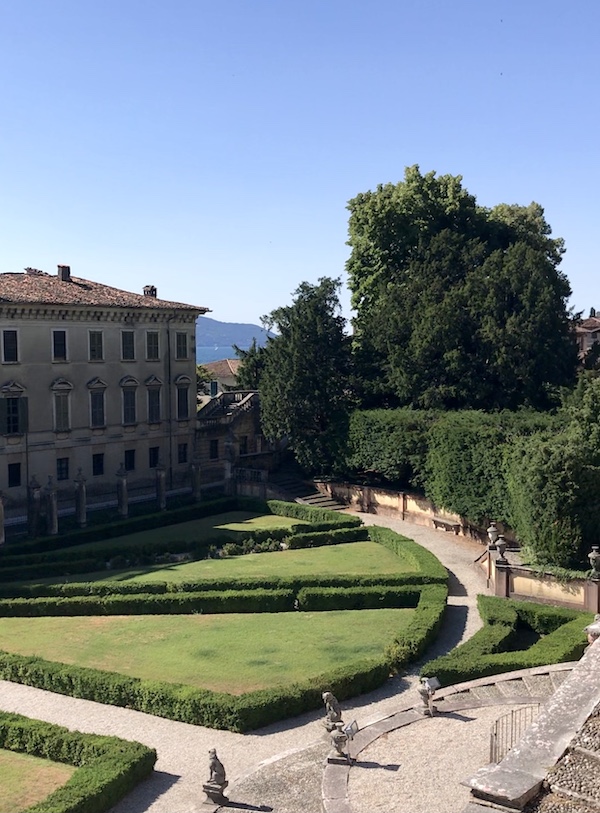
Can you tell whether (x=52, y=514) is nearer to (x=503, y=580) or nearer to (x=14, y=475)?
(x=14, y=475)

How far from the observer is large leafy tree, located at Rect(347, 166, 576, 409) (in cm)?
5028

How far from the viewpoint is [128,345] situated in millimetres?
55594

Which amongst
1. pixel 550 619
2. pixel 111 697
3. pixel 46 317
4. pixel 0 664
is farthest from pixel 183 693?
pixel 46 317

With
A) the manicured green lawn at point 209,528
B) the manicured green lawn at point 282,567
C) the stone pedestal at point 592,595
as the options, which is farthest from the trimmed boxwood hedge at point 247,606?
the stone pedestal at point 592,595

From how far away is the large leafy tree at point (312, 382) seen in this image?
56.9m

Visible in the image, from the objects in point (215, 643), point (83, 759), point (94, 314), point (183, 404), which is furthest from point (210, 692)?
point (183, 404)

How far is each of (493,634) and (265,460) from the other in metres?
35.2

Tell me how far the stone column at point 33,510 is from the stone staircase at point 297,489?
1677cm

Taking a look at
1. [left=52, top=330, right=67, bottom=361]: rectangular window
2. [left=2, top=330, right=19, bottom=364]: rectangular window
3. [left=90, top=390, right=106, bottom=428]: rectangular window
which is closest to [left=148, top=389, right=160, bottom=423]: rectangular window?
[left=90, top=390, right=106, bottom=428]: rectangular window

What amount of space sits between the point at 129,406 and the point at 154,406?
2103 millimetres

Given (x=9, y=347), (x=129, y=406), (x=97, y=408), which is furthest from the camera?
(x=129, y=406)

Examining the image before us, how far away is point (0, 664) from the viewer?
1054 inches

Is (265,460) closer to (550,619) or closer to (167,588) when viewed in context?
(167,588)

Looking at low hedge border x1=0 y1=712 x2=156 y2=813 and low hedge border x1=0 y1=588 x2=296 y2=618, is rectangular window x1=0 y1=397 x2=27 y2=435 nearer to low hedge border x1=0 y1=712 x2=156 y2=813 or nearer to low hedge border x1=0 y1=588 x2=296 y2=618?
low hedge border x1=0 y1=588 x2=296 y2=618
